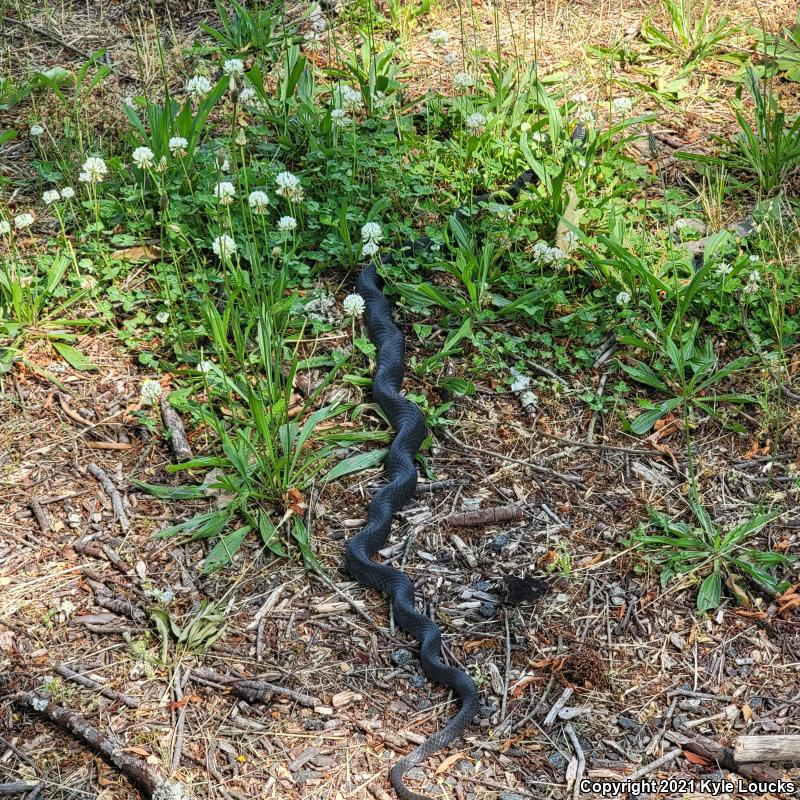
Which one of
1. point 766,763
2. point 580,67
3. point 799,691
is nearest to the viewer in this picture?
point 766,763

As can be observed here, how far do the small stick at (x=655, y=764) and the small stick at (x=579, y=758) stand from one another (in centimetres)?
13

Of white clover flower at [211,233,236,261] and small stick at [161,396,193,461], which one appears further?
small stick at [161,396,193,461]

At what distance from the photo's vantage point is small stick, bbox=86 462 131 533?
133 inches

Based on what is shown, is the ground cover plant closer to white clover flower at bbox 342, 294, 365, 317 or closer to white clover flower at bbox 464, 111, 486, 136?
white clover flower at bbox 342, 294, 365, 317

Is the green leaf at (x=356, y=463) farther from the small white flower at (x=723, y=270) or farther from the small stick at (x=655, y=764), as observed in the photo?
the small white flower at (x=723, y=270)

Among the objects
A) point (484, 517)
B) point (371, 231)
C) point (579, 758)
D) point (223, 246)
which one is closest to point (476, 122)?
point (371, 231)

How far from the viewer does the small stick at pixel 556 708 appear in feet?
9.15

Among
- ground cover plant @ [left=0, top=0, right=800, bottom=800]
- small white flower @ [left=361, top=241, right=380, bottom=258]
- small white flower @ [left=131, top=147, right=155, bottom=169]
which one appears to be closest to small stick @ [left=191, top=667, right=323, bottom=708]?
ground cover plant @ [left=0, top=0, right=800, bottom=800]

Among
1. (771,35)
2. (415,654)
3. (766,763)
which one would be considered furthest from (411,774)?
(771,35)

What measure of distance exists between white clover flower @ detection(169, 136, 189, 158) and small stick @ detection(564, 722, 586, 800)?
124 inches

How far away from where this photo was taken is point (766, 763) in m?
2.62

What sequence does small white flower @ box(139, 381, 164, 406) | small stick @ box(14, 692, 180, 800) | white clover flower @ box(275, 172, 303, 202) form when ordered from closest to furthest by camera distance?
small stick @ box(14, 692, 180, 800), small white flower @ box(139, 381, 164, 406), white clover flower @ box(275, 172, 303, 202)

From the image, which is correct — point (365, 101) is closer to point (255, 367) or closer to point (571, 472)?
point (255, 367)

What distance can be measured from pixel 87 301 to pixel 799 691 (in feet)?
11.2
